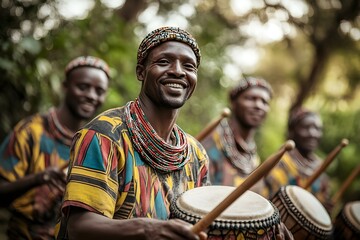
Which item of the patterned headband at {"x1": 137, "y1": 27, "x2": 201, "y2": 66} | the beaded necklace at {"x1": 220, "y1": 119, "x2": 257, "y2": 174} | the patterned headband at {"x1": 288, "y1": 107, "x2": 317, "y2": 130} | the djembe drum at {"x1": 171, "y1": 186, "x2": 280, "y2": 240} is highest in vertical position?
the patterned headband at {"x1": 137, "y1": 27, "x2": 201, "y2": 66}

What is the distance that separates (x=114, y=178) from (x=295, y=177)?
13.1 ft

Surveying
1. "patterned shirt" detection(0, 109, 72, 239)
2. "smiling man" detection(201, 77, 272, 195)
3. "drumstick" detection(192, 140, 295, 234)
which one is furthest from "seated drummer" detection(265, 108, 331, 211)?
"drumstick" detection(192, 140, 295, 234)

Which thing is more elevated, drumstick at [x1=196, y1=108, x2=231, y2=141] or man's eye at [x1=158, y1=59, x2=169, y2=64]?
man's eye at [x1=158, y1=59, x2=169, y2=64]

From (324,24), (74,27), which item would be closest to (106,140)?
(74,27)

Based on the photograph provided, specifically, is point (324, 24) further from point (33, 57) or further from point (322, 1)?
point (33, 57)

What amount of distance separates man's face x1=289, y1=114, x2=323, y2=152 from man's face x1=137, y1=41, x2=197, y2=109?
153 inches

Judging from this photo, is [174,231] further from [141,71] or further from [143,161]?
[141,71]

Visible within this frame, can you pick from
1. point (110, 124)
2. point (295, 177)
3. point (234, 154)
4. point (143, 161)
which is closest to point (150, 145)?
point (143, 161)

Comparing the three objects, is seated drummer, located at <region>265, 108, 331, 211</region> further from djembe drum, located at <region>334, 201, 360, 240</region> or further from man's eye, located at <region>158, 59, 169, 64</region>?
man's eye, located at <region>158, 59, 169, 64</region>

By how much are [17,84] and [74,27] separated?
1.75m

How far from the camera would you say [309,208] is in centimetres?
340

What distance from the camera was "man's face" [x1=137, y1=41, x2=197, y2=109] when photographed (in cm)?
267

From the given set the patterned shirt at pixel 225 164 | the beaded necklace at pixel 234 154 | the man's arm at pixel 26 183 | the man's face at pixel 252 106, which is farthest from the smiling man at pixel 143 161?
the man's face at pixel 252 106

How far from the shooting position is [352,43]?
421 inches
